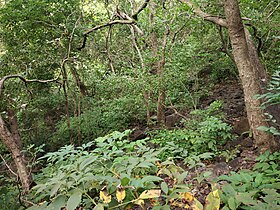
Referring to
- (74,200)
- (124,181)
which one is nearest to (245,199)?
(124,181)

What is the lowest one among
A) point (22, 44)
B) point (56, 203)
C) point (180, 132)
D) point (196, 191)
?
point (196, 191)

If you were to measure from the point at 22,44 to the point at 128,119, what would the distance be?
332cm

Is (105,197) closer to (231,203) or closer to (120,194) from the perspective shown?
(120,194)

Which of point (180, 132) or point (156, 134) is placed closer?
point (180, 132)

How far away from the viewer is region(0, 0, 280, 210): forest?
248cm

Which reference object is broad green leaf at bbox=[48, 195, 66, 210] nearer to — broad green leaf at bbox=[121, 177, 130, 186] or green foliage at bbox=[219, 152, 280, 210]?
broad green leaf at bbox=[121, 177, 130, 186]

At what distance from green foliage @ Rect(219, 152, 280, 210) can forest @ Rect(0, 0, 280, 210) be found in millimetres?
13

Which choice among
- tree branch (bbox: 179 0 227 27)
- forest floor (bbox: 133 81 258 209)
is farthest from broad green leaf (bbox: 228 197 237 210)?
tree branch (bbox: 179 0 227 27)

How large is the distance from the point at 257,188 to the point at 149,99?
407 centimetres

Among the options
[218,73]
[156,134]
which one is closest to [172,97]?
[156,134]

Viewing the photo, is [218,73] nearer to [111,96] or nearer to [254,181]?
[111,96]

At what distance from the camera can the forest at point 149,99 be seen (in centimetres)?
248

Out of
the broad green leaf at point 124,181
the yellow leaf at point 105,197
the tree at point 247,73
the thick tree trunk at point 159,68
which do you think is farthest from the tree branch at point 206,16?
the yellow leaf at point 105,197

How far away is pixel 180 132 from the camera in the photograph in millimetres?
4926
